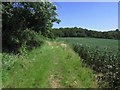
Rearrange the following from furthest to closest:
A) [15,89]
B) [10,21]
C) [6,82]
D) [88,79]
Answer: [10,21]
[88,79]
[6,82]
[15,89]

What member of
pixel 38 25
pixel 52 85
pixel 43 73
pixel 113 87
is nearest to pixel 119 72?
pixel 113 87

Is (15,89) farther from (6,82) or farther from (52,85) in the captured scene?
(52,85)

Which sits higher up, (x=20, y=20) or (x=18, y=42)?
(x=20, y=20)

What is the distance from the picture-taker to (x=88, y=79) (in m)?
12.2

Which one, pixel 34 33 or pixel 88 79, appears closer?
pixel 88 79

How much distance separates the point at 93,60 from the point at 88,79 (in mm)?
4608

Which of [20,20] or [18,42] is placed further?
[20,20]

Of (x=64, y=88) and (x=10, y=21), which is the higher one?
(x=10, y=21)

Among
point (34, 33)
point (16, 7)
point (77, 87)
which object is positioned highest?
point (16, 7)

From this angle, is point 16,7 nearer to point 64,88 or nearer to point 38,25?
point 38,25

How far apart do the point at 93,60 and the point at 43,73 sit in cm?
487

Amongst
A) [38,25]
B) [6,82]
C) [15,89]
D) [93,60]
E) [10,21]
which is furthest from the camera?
[38,25]

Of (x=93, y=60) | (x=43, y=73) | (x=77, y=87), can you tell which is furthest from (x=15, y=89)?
(x=93, y=60)

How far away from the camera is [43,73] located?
12.6m
